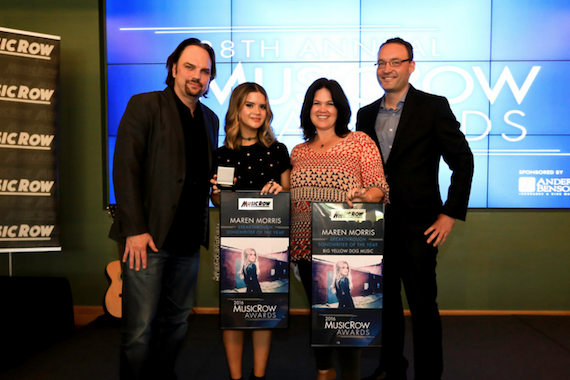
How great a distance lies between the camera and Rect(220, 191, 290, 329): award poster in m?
1.80

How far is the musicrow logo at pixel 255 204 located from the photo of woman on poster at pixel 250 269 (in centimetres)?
19

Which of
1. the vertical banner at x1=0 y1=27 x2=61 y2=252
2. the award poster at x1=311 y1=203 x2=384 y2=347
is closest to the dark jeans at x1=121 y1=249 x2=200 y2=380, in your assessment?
the award poster at x1=311 y1=203 x2=384 y2=347

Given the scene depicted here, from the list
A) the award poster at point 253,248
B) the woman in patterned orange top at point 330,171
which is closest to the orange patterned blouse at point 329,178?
the woman in patterned orange top at point 330,171

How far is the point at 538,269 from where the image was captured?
12.2ft

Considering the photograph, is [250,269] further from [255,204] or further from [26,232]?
[26,232]

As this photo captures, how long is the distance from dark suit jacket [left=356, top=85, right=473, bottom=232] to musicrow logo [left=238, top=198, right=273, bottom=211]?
2.38 feet

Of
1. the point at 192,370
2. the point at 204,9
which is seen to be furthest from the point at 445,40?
the point at 192,370

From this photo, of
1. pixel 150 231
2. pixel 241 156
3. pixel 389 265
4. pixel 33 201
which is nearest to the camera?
pixel 150 231

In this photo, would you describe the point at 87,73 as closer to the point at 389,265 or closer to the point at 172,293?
the point at 172,293

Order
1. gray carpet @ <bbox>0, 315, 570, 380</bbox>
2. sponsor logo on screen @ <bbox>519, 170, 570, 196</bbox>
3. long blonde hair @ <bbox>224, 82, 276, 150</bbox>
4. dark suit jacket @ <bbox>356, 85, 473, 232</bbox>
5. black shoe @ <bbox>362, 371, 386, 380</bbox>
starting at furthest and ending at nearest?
1. sponsor logo on screen @ <bbox>519, 170, 570, 196</bbox>
2. gray carpet @ <bbox>0, 315, 570, 380</bbox>
3. black shoe @ <bbox>362, 371, 386, 380</bbox>
4. dark suit jacket @ <bbox>356, 85, 473, 232</bbox>
5. long blonde hair @ <bbox>224, 82, 276, 150</bbox>

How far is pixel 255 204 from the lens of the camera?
1800mm

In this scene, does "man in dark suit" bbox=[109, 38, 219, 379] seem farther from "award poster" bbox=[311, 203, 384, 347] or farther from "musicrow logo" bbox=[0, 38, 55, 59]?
"musicrow logo" bbox=[0, 38, 55, 59]

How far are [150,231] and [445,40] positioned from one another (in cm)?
321

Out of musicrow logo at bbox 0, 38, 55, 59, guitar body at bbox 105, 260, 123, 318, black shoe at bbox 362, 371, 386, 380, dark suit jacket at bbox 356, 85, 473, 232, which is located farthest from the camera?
guitar body at bbox 105, 260, 123, 318
